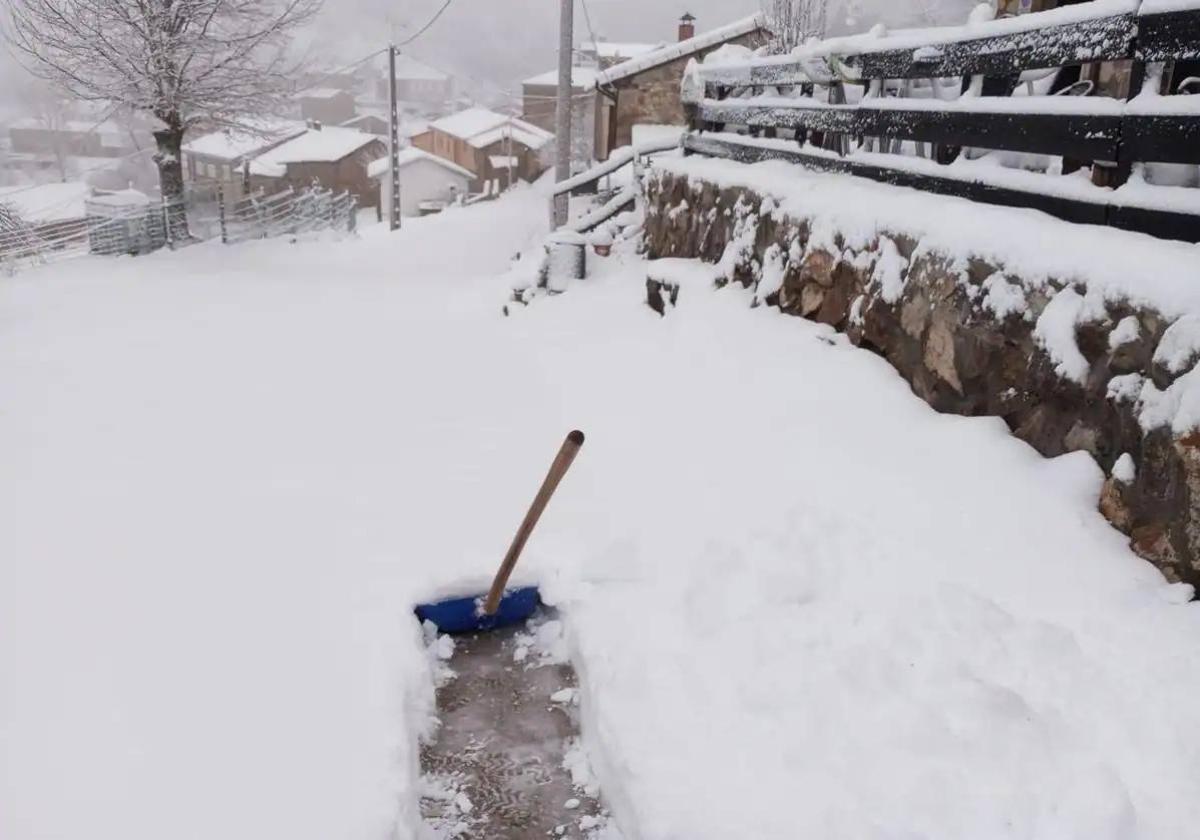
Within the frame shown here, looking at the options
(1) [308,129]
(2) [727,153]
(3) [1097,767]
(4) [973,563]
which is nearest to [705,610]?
(4) [973,563]

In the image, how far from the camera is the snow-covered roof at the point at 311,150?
144ft

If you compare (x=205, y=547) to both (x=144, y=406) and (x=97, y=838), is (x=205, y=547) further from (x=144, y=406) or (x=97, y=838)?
(x=144, y=406)

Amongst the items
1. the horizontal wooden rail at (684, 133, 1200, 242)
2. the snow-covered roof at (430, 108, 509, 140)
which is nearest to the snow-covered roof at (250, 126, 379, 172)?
the snow-covered roof at (430, 108, 509, 140)

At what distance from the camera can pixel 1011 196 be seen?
406 centimetres

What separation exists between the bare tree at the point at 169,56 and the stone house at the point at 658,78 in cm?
878

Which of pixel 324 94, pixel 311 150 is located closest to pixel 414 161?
pixel 311 150

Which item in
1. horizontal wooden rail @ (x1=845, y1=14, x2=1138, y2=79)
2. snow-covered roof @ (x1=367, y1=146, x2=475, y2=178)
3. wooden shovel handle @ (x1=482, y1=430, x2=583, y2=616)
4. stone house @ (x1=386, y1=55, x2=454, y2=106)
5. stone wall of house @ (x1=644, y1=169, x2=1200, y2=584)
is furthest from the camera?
stone house @ (x1=386, y1=55, x2=454, y2=106)

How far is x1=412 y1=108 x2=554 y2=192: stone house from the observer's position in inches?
1976

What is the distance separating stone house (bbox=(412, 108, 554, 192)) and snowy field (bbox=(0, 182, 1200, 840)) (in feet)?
149

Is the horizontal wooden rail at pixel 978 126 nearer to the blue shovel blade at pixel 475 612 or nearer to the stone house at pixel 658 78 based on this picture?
the blue shovel blade at pixel 475 612

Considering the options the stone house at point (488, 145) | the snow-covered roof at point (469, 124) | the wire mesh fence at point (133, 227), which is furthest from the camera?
the snow-covered roof at point (469, 124)

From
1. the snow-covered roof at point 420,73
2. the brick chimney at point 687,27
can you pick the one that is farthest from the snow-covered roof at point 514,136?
the snow-covered roof at point 420,73

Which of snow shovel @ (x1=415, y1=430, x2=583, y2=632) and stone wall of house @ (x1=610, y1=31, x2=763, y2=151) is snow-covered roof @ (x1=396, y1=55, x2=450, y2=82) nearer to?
stone wall of house @ (x1=610, y1=31, x2=763, y2=151)

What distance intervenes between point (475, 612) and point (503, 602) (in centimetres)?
15
